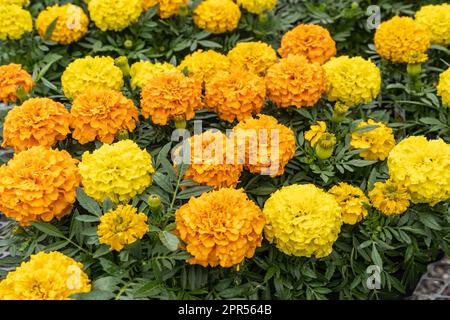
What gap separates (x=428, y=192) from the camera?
208 cm

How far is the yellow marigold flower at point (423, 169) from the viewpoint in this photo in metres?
2.07

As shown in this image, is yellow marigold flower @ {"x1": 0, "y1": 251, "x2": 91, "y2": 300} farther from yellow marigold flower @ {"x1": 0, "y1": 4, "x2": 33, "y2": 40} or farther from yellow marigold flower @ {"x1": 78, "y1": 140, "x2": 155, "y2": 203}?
yellow marigold flower @ {"x1": 0, "y1": 4, "x2": 33, "y2": 40}

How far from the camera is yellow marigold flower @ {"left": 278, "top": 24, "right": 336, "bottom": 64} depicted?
9.48ft

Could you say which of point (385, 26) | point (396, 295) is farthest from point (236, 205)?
point (385, 26)

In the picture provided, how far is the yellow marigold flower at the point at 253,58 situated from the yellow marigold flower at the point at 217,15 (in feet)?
1.57

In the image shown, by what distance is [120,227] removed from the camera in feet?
6.11

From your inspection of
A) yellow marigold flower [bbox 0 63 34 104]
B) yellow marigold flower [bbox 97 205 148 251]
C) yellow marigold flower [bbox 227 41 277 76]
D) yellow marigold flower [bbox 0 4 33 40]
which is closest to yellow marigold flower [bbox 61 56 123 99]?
yellow marigold flower [bbox 0 63 34 104]

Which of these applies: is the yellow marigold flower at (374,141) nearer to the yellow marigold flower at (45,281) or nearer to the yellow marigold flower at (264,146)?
→ the yellow marigold flower at (264,146)

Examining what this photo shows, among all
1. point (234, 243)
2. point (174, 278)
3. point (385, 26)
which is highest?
point (385, 26)

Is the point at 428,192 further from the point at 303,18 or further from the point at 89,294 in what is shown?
the point at 303,18

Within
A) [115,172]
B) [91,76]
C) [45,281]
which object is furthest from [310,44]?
[45,281]

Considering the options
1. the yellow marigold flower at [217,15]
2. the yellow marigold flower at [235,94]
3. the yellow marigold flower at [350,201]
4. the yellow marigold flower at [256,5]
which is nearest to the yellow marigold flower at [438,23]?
the yellow marigold flower at [256,5]

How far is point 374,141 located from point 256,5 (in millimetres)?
1396

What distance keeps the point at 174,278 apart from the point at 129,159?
50cm
